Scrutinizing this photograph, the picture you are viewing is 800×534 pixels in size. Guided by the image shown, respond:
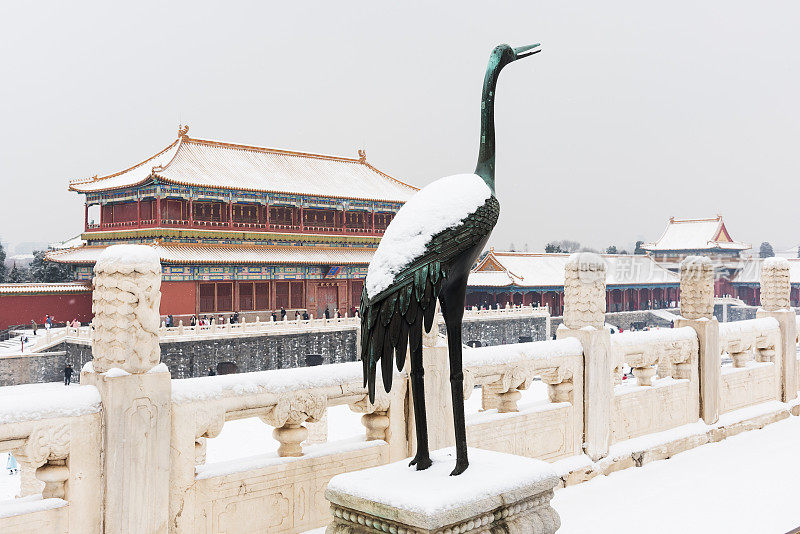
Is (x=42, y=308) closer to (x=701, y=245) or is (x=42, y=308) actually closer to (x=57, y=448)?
(x=57, y=448)

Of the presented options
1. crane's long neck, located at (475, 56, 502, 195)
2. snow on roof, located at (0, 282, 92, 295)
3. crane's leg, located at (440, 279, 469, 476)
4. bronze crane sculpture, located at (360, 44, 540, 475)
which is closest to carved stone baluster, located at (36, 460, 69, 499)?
bronze crane sculpture, located at (360, 44, 540, 475)

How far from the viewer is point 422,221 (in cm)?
317

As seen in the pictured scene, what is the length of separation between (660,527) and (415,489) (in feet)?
7.53

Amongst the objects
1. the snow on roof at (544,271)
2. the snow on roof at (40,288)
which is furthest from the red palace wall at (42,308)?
the snow on roof at (544,271)

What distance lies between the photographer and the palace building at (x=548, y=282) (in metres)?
35.2

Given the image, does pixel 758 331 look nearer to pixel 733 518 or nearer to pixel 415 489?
pixel 733 518

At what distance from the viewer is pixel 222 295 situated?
27.5m

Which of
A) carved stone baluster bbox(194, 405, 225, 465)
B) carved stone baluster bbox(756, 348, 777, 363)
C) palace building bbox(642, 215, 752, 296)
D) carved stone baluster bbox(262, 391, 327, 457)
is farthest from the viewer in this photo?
palace building bbox(642, 215, 752, 296)

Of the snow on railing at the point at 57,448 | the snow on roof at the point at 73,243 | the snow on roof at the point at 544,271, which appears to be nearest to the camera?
the snow on railing at the point at 57,448

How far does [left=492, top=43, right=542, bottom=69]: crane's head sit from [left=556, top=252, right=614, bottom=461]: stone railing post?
2331mm

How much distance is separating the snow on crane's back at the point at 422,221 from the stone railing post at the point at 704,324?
180 inches

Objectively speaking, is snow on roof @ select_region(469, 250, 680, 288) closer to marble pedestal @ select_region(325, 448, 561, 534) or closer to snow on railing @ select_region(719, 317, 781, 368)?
snow on railing @ select_region(719, 317, 781, 368)

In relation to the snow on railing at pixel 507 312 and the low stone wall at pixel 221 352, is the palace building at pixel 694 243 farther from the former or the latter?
the low stone wall at pixel 221 352

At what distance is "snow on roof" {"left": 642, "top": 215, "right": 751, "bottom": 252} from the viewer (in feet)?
168
